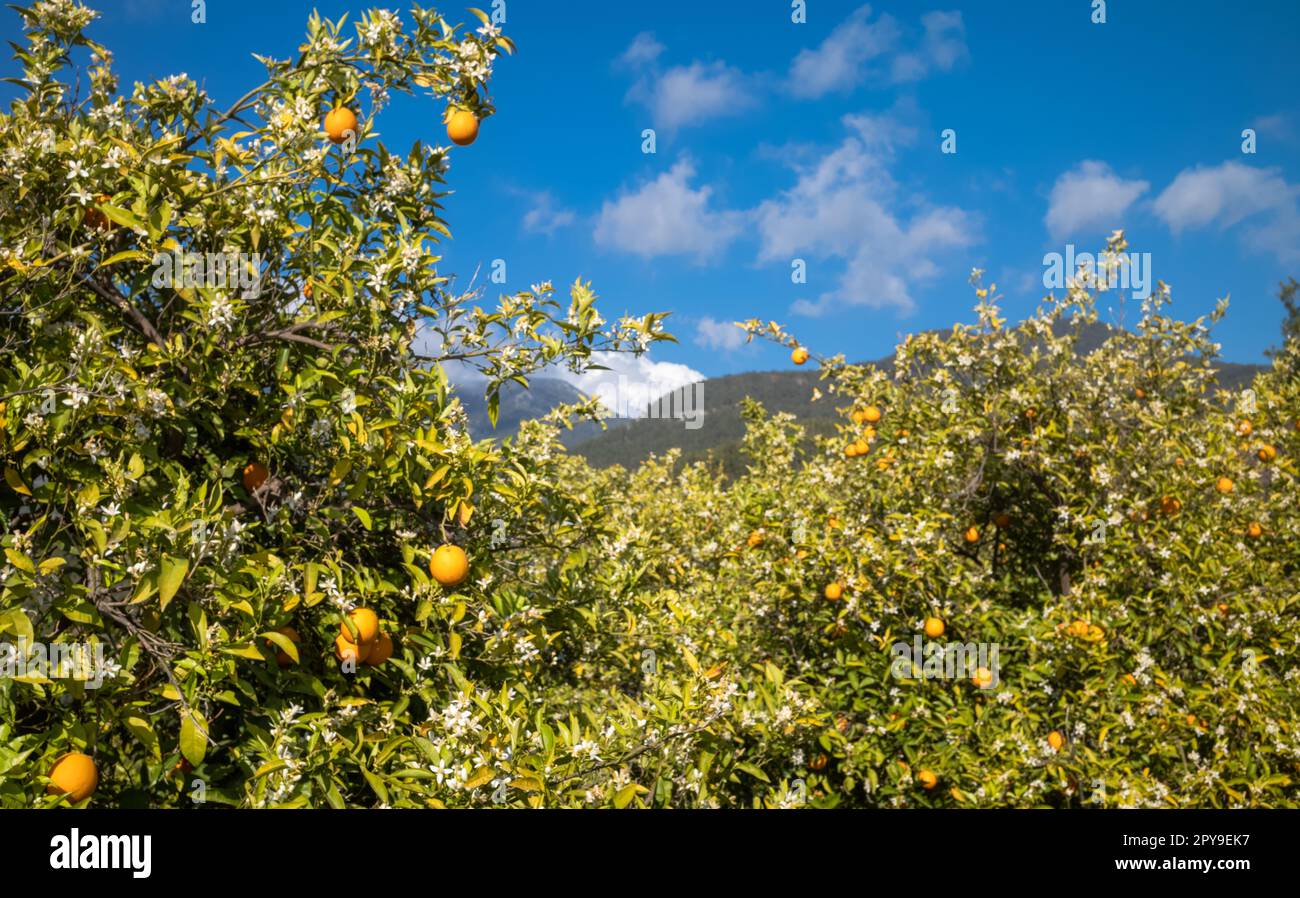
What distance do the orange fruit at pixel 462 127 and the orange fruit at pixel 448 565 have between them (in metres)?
1.55

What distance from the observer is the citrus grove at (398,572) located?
2.01 m

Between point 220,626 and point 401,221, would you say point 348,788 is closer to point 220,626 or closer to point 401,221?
point 220,626

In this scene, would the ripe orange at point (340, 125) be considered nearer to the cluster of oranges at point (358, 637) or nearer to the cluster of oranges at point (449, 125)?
the cluster of oranges at point (449, 125)

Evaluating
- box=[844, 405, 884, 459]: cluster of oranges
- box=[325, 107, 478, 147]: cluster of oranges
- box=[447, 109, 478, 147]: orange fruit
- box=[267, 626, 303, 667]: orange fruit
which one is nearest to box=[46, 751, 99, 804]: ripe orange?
box=[267, 626, 303, 667]: orange fruit

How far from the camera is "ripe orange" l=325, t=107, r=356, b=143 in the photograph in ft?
9.36

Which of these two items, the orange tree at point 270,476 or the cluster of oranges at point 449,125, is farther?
the cluster of oranges at point 449,125

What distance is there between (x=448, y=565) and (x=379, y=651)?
328 millimetres

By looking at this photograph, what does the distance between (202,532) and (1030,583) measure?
511 cm

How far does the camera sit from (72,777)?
1.81m

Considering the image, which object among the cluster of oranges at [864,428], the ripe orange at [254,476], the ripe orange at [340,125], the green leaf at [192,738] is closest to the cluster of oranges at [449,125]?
the ripe orange at [340,125]

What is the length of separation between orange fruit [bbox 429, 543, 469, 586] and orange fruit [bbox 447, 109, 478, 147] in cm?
155

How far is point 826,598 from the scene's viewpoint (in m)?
4.53

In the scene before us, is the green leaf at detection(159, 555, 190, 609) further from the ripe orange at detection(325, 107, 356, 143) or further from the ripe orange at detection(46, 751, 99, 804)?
the ripe orange at detection(325, 107, 356, 143)
